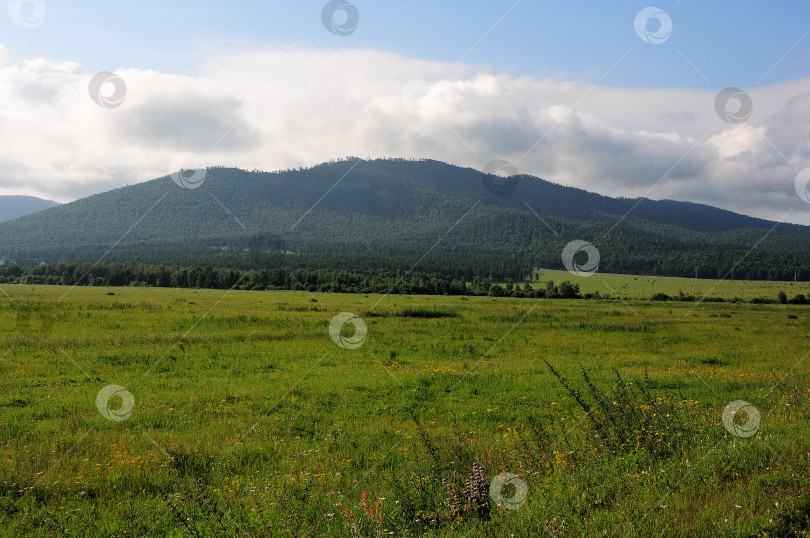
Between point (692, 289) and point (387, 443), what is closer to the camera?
point (387, 443)

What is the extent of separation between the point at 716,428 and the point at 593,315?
4559 centimetres

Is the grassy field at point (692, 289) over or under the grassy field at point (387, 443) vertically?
over

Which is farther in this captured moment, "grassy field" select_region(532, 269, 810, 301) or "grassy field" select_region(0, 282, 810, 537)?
"grassy field" select_region(532, 269, 810, 301)

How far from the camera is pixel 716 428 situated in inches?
337

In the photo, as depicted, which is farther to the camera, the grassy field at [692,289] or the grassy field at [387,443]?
the grassy field at [692,289]

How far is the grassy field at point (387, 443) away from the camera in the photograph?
234 inches

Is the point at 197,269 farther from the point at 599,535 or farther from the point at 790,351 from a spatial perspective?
the point at 599,535

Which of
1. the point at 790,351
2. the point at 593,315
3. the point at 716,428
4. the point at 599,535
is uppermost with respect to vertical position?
the point at 593,315

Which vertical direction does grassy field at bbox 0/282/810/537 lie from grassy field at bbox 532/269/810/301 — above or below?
below

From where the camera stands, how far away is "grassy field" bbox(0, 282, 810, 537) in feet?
19.5

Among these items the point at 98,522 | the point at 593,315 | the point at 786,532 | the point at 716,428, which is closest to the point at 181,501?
the point at 98,522

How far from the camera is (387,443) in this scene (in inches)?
437

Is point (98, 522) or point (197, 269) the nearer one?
point (98, 522)

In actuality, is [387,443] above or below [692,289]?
below
